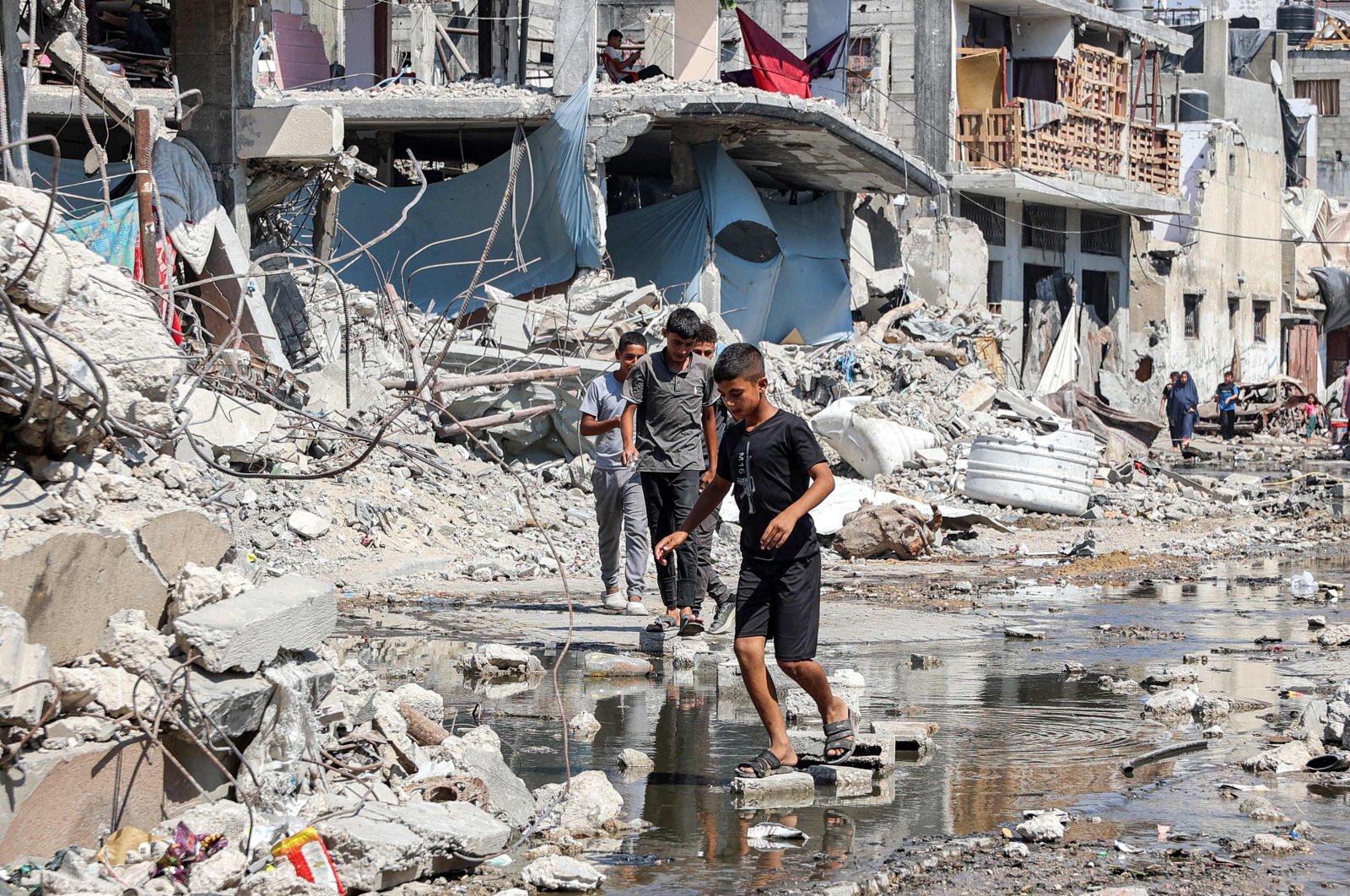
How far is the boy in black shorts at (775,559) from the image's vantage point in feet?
18.5

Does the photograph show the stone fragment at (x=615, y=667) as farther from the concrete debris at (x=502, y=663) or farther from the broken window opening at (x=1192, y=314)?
the broken window opening at (x=1192, y=314)

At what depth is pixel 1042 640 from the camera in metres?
9.10

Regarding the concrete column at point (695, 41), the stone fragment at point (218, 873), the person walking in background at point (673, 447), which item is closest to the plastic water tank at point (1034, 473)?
the person walking in background at point (673, 447)

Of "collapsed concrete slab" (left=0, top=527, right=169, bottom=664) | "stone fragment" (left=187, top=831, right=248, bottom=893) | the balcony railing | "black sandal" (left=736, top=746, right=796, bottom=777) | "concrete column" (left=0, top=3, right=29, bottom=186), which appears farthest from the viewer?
the balcony railing

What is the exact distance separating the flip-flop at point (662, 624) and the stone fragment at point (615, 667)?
0.55 meters

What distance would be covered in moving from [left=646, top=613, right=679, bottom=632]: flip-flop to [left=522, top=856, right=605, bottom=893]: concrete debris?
3877mm

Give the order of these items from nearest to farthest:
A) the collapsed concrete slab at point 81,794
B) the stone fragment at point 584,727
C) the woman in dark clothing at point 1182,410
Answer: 1. the collapsed concrete slab at point 81,794
2. the stone fragment at point 584,727
3. the woman in dark clothing at point 1182,410

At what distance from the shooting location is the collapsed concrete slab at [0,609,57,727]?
14.1ft

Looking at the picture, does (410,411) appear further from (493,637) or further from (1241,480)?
(1241,480)

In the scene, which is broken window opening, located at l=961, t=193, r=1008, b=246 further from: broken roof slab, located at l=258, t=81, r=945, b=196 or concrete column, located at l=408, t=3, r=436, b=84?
concrete column, located at l=408, t=3, r=436, b=84

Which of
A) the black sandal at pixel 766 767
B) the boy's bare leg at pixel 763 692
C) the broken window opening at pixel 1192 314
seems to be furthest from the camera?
the broken window opening at pixel 1192 314

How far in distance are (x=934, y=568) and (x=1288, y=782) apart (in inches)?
288

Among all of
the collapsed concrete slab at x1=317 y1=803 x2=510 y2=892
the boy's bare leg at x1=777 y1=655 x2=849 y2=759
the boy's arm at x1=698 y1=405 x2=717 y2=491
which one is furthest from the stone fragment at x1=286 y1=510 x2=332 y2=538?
the collapsed concrete slab at x1=317 y1=803 x2=510 y2=892

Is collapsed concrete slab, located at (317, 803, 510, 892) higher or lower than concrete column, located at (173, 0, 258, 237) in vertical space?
lower
